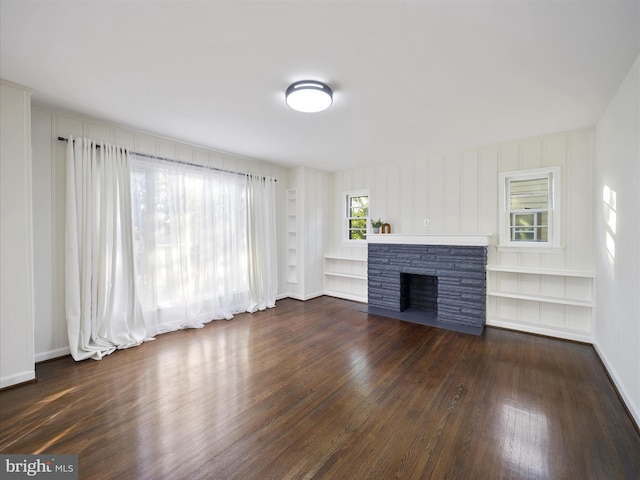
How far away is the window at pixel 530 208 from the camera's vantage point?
3.61 m

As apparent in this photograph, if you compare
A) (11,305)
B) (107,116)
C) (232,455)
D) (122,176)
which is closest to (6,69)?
(107,116)

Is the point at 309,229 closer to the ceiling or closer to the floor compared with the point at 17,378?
closer to the ceiling

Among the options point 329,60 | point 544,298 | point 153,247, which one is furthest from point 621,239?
point 153,247

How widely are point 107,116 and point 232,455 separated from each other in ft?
11.5

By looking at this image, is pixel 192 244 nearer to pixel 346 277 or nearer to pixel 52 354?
pixel 52 354

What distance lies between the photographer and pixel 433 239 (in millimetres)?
4254

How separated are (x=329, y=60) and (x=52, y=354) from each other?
13.1ft

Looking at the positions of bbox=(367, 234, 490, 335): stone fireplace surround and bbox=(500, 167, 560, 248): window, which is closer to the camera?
bbox=(500, 167, 560, 248): window

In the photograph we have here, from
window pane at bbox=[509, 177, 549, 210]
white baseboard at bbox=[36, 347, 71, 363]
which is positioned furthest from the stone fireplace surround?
white baseboard at bbox=[36, 347, 71, 363]

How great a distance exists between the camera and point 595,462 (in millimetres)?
1616

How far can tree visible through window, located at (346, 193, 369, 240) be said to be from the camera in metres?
5.48

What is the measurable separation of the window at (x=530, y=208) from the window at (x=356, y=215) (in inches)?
90.5

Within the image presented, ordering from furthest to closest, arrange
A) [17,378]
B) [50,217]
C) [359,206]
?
[359,206] → [50,217] → [17,378]

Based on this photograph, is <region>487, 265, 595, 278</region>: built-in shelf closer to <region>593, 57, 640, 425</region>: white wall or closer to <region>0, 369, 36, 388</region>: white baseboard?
<region>593, 57, 640, 425</region>: white wall
